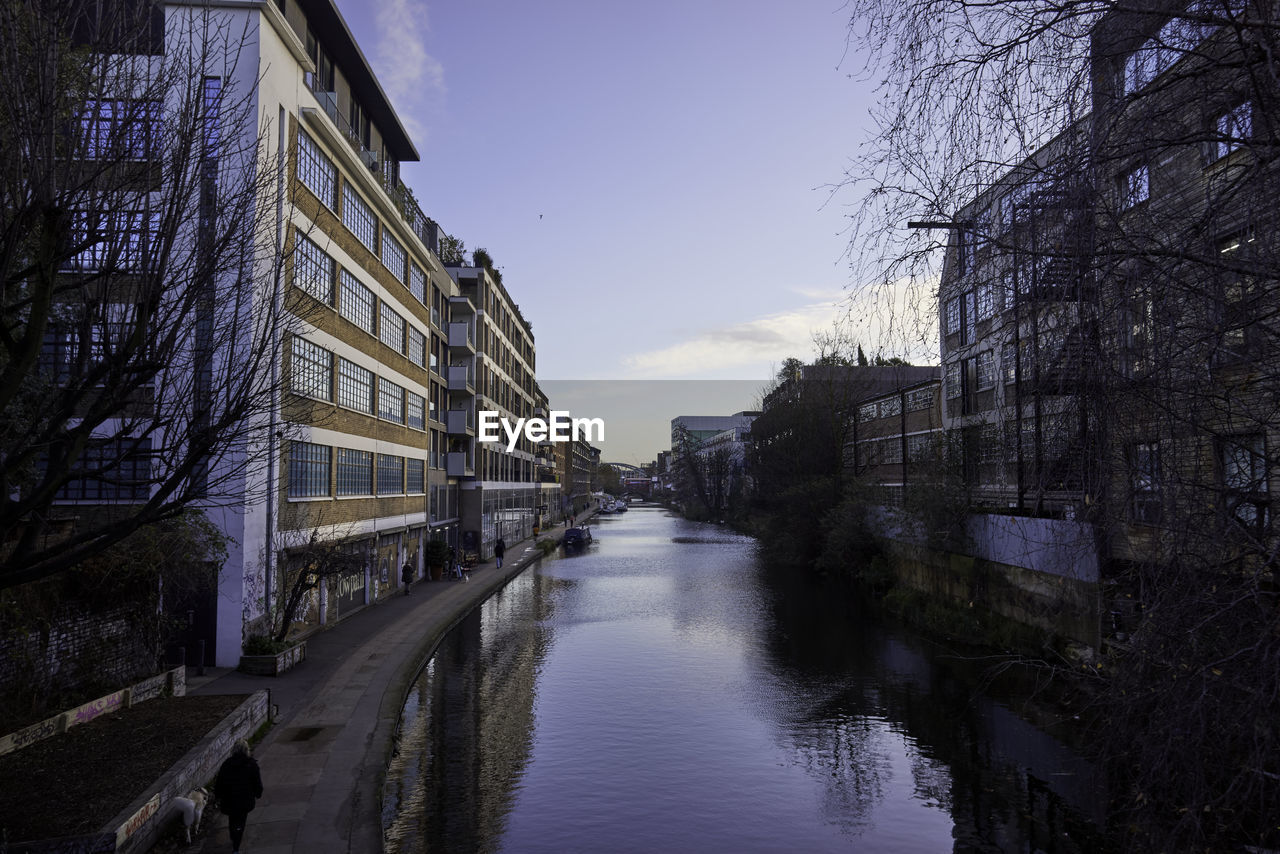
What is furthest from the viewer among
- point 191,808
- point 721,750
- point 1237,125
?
point 721,750

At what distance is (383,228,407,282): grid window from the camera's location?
3094 centimetres

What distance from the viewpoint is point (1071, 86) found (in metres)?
5.34

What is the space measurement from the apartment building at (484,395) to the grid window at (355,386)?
15015 mm

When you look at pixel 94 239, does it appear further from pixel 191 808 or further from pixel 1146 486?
pixel 1146 486

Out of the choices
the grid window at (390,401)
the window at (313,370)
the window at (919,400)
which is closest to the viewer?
the window at (313,370)

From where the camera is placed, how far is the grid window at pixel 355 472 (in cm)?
2545

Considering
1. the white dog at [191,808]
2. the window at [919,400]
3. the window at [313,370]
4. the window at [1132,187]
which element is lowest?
the white dog at [191,808]

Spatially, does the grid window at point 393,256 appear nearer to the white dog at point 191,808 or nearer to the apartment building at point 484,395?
the apartment building at point 484,395

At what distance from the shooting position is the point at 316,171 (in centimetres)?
2305

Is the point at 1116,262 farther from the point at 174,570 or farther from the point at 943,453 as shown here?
the point at 943,453

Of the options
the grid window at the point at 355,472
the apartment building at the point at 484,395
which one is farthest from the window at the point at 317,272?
the apartment building at the point at 484,395

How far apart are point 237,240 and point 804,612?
2601cm

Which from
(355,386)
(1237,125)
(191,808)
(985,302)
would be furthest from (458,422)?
(1237,125)

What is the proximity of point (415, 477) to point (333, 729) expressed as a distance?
22.1 metres
